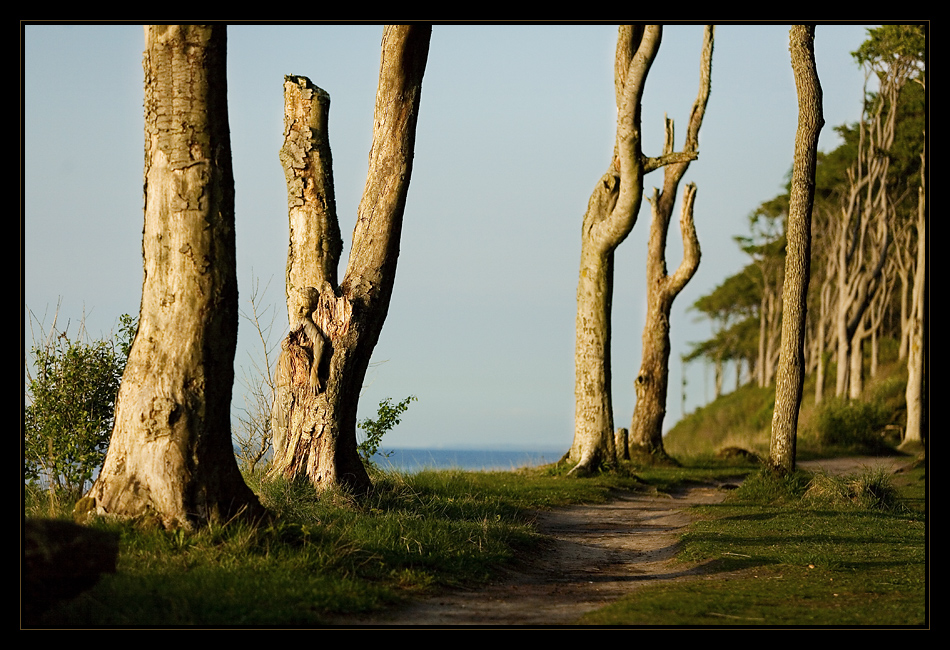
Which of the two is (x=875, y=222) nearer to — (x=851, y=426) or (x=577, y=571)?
(x=851, y=426)

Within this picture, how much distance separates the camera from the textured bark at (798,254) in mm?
15336

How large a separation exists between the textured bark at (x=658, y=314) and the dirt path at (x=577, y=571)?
581 cm

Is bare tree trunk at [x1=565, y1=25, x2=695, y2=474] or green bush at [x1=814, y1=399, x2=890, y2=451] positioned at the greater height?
bare tree trunk at [x1=565, y1=25, x2=695, y2=474]

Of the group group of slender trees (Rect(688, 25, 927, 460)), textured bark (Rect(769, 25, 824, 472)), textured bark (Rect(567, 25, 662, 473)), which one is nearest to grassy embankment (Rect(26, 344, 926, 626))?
textured bark (Rect(769, 25, 824, 472))

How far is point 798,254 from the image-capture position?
15.4 m

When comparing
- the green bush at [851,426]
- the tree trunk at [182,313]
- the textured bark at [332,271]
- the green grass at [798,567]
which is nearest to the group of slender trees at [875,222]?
the green bush at [851,426]

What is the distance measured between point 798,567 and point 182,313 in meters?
5.76

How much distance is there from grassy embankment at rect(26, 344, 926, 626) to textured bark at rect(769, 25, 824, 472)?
7.59 feet

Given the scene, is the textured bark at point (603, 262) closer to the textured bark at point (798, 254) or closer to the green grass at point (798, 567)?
the textured bark at point (798, 254)

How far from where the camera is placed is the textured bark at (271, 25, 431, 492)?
10789 mm

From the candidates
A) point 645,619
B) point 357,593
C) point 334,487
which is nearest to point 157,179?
point 357,593

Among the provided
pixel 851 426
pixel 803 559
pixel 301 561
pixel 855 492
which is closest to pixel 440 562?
pixel 301 561

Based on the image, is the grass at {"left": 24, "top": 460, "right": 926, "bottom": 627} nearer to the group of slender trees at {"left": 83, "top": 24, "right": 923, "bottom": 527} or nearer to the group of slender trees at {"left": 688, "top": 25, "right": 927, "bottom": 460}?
the group of slender trees at {"left": 83, "top": 24, "right": 923, "bottom": 527}
